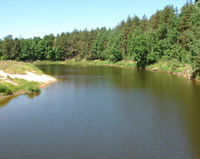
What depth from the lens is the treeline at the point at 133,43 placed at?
3413 inches

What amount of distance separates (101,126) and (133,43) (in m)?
84.6

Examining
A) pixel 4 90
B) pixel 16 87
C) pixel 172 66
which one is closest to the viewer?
pixel 4 90

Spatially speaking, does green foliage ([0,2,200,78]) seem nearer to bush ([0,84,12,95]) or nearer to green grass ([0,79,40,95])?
green grass ([0,79,40,95])

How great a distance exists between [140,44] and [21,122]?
262ft

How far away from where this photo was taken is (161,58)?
329ft

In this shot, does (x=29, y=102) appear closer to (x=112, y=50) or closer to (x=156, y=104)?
(x=156, y=104)

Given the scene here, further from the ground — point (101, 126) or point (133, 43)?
point (133, 43)

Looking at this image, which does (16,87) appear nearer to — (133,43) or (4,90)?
(4,90)

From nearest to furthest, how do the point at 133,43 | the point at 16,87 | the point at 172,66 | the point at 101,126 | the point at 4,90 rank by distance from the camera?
the point at 101,126 → the point at 4,90 → the point at 16,87 → the point at 172,66 → the point at 133,43

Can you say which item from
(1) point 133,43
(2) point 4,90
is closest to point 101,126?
(2) point 4,90

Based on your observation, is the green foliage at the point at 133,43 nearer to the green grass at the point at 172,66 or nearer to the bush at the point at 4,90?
the green grass at the point at 172,66

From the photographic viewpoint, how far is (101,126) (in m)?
28.9

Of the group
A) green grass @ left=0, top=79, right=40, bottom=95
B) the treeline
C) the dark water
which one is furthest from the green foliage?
green grass @ left=0, top=79, right=40, bottom=95

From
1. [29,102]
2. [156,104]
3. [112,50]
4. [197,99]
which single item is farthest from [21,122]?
[112,50]
